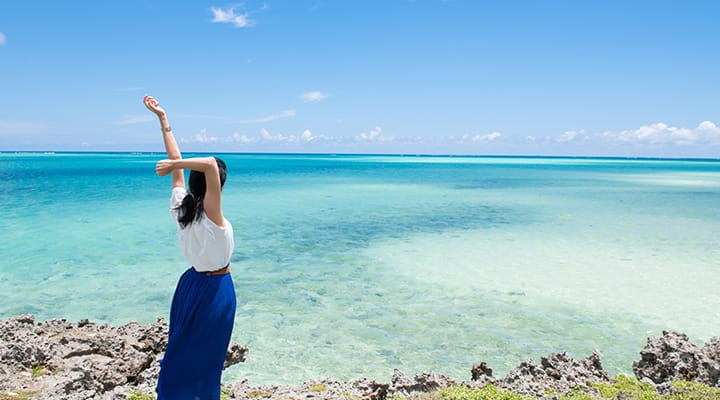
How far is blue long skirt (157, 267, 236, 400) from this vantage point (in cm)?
272

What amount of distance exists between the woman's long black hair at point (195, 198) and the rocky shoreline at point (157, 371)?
204 cm

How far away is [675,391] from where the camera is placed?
418 centimetres

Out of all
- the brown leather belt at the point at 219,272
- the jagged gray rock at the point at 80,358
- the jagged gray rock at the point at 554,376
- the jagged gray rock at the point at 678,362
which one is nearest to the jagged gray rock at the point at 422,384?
the jagged gray rock at the point at 554,376

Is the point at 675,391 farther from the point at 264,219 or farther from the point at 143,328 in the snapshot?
the point at 264,219

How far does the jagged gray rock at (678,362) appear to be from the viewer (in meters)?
4.69

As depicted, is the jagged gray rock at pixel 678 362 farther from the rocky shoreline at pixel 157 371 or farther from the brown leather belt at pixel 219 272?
the brown leather belt at pixel 219 272

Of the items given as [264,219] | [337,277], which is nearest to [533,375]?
[337,277]

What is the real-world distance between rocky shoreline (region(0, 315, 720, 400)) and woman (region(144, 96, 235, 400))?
1429 mm

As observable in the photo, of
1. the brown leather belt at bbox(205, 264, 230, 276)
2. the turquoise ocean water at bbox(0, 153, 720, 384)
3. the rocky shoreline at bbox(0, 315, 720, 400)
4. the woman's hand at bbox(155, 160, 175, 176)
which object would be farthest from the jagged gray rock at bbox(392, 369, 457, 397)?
the woman's hand at bbox(155, 160, 175, 176)

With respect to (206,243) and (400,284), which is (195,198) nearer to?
(206,243)

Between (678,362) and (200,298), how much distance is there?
458 cm

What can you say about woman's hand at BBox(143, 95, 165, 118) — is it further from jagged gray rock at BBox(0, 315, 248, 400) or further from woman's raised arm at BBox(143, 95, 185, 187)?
jagged gray rock at BBox(0, 315, 248, 400)

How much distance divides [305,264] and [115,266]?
3.92 m

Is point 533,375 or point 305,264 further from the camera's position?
point 305,264
